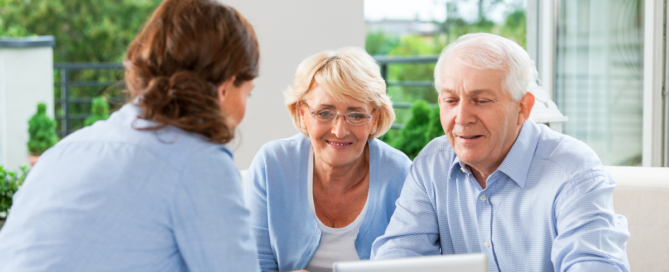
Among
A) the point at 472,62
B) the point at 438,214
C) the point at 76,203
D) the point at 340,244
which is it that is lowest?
the point at 340,244

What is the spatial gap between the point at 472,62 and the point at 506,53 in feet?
0.28

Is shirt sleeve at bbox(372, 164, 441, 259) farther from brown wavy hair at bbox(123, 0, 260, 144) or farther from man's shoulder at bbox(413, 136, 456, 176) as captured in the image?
brown wavy hair at bbox(123, 0, 260, 144)

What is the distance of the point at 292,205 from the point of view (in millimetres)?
1796

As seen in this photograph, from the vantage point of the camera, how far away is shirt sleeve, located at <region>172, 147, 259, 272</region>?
36.6 inches

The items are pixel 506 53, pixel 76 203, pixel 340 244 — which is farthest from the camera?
pixel 340 244

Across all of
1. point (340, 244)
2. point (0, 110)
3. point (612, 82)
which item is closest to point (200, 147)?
point (340, 244)

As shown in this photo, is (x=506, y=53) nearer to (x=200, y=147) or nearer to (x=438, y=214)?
(x=438, y=214)

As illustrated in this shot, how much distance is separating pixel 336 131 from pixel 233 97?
2.34 feet

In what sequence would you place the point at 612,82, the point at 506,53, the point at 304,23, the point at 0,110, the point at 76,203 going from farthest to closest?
the point at 0,110 < the point at 612,82 < the point at 304,23 < the point at 506,53 < the point at 76,203

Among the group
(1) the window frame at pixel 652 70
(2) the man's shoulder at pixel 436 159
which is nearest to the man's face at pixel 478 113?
(2) the man's shoulder at pixel 436 159

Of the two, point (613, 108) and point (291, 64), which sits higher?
point (291, 64)

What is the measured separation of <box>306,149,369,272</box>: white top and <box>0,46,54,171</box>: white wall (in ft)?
20.8

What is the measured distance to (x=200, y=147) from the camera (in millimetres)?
960

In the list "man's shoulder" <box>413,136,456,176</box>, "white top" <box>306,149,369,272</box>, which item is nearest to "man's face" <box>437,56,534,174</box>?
"man's shoulder" <box>413,136,456,176</box>
